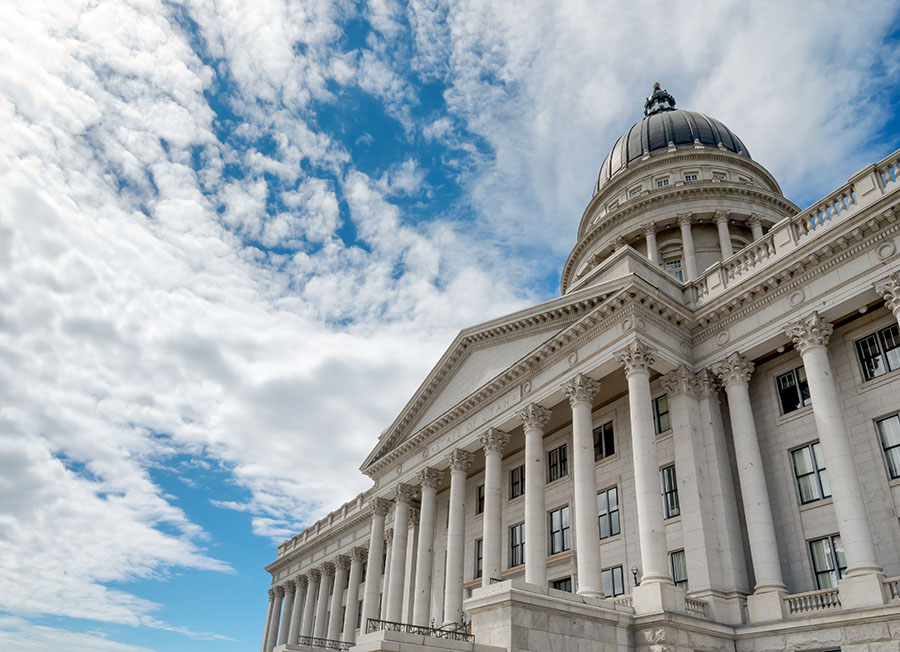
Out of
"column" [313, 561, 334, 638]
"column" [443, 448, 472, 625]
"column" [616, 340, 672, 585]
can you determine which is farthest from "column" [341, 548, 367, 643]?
"column" [616, 340, 672, 585]

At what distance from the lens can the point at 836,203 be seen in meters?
23.5

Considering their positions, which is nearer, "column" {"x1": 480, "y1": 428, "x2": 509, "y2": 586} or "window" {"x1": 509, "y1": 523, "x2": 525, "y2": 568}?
"column" {"x1": 480, "y1": 428, "x2": 509, "y2": 586}

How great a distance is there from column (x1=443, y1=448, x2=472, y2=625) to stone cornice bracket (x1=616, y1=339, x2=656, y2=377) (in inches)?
447

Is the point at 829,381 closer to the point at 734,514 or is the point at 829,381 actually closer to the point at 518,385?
the point at 734,514

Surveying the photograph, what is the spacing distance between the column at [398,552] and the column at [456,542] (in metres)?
4.57

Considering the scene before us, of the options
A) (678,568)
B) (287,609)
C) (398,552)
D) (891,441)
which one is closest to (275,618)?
(287,609)

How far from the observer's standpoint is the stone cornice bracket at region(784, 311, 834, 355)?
71.9 ft

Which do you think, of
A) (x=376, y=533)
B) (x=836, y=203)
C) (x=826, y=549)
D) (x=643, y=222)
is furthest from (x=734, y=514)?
(x=643, y=222)

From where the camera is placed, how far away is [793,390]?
24.1m

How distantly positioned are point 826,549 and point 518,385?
13242 millimetres

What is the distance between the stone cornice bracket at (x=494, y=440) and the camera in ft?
100

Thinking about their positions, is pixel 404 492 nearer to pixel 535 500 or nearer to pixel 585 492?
pixel 535 500

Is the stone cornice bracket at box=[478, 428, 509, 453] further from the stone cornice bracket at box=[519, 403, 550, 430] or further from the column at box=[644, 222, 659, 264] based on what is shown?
the column at box=[644, 222, 659, 264]

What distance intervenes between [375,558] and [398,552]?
3.40 m
